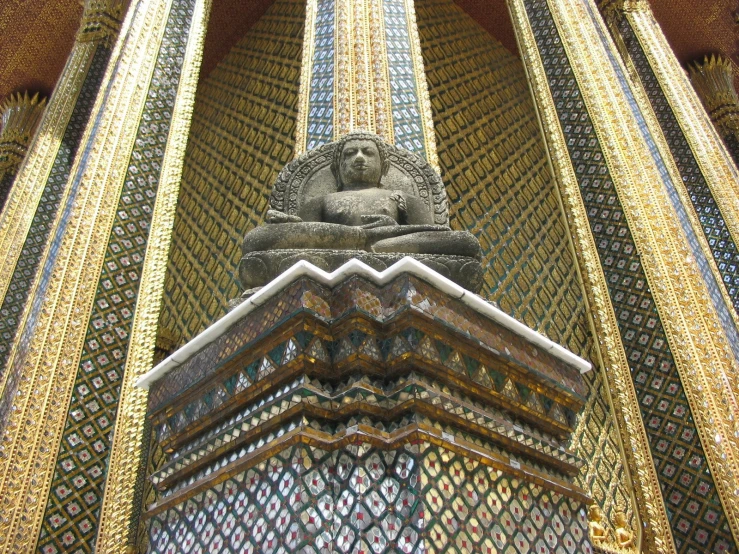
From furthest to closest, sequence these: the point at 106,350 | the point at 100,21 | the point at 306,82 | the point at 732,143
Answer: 1. the point at 732,143
2. the point at 100,21
3. the point at 306,82
4. the point at 106,350

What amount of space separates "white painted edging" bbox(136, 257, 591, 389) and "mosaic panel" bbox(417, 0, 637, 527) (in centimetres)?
213

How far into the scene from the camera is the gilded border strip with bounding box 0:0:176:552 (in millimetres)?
2703

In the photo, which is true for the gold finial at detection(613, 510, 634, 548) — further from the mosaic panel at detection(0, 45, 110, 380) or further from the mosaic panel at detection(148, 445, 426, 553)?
the mosaic panel at detection(0, 45, 110, 380)

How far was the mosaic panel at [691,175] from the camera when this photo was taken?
454cm

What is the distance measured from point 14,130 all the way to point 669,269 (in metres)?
6.58

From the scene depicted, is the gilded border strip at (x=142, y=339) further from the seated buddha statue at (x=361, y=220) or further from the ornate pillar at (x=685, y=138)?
the ornate pillar at (x=685, y=138)

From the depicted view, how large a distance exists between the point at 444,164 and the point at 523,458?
142 inches

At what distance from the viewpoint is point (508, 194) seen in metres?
5.46

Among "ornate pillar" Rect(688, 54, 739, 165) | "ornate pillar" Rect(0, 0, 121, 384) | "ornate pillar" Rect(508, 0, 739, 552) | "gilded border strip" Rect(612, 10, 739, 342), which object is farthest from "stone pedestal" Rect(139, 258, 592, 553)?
"ornate pillar" Rect(688, 54, 739, 165)

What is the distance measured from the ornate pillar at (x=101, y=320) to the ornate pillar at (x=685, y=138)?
295 centimetres

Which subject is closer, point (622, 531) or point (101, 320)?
point (101, 320)

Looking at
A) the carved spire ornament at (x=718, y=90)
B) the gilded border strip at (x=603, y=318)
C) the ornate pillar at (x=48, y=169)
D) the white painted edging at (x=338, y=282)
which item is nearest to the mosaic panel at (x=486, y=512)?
the white painted edging at (x=338, y=282)

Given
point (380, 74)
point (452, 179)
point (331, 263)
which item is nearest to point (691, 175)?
point (452, 179)

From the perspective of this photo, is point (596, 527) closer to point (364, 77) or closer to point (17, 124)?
point (364, 77)
